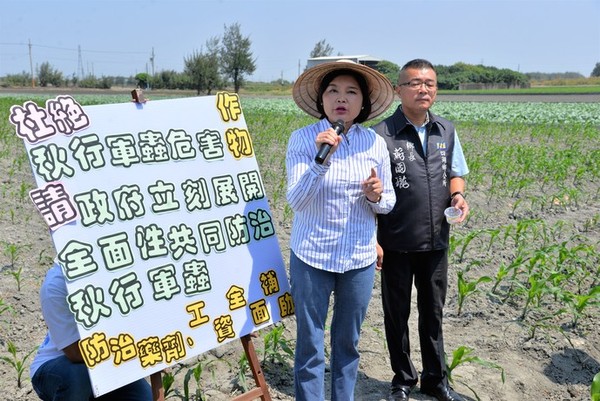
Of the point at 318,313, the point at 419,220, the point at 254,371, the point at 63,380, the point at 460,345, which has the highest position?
the point at 419,220

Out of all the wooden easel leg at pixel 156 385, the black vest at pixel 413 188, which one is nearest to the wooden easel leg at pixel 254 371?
the wooden easel leg at pixel 156 385

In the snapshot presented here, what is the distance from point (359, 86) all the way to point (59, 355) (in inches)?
65.4

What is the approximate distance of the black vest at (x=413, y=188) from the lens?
280 cm

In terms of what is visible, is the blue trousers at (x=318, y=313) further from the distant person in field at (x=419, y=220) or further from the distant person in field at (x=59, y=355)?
the distant person in field at (x=59, y=355)

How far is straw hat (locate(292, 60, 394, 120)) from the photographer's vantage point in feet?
7.82

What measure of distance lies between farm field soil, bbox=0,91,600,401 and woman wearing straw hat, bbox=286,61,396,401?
0.76 m

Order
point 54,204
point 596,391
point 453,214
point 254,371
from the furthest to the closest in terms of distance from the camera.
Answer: point 453,214 → point 596,391 → point 254,371 → point 54,204

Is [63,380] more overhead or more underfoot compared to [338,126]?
more underfoot

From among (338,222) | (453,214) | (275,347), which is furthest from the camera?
(275,347)

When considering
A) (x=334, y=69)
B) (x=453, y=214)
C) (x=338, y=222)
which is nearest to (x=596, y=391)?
(x=453, y=214)

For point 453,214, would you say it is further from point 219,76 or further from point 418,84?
point 219,76

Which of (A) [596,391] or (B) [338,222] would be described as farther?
(A) [596,391]

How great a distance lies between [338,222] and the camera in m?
2.37

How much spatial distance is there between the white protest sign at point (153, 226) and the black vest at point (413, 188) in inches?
25.9
